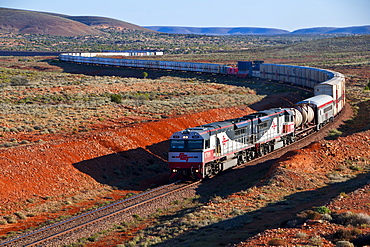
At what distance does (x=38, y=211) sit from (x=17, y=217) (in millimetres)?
1279

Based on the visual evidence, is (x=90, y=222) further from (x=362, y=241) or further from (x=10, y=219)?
(x=362, y=241)

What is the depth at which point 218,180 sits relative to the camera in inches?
1243

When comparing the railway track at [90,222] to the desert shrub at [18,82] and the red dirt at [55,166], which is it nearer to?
the red dirt at [55,166]

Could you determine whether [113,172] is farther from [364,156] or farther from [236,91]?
[236,91]

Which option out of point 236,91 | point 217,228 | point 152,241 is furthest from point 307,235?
point 236,91

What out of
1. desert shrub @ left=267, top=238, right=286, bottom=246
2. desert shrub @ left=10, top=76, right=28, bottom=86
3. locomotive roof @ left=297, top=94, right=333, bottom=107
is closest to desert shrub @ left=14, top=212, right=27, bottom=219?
desert shrub @ left=267, top=238, right=286, bottom=246

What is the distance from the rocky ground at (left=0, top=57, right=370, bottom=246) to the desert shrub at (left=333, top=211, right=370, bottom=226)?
4 centimetres

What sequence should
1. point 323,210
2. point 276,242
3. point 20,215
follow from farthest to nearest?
point 20,215, point 323,210, point 276,242

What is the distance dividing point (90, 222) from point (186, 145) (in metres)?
9.15

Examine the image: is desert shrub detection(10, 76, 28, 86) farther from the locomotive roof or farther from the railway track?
the railway track

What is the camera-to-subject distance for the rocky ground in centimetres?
1906

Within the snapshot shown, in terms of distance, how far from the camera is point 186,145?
3005cm

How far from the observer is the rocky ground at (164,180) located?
19.1 metres

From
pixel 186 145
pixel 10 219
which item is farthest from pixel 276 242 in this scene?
pixel 10 219
